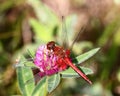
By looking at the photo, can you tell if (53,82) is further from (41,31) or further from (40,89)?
(41,31)

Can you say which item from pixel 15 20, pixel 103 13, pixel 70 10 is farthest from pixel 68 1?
pixel 15 20

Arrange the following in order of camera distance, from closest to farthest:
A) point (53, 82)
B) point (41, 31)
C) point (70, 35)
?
point (53, 82)
point (70, 35)
point (41, 31)

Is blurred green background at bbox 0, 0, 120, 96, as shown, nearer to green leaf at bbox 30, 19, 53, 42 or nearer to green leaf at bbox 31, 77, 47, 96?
green leaf at bbox 30, 19, 53, 42

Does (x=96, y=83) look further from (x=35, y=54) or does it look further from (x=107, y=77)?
(x=35, y=54)

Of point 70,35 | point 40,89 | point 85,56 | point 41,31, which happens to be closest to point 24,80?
point 40,89

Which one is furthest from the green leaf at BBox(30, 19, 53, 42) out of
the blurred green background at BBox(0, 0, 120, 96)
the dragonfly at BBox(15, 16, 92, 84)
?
the dragonfly at BBox(15, 16, 92, 84)

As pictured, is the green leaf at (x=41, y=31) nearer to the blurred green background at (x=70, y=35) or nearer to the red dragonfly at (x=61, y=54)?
the blurred green background at (x=70, y=35)

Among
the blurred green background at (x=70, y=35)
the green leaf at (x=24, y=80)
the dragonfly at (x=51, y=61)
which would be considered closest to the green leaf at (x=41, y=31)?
the blurred green background at (x=70, y=35)
